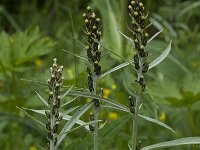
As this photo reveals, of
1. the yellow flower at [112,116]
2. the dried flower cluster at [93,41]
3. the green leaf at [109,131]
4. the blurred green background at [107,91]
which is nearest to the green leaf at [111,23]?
the blurred green background at [107,91]

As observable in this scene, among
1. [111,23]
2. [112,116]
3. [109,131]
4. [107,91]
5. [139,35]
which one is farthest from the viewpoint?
[111,23]

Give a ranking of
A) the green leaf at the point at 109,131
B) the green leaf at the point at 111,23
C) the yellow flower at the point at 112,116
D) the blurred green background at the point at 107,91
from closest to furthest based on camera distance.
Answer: the green leaf at the point at 109,131
the blurred green background at the point at 107,91
the yellow flower at the point at 112,116
the green leaf at the point at 111,23

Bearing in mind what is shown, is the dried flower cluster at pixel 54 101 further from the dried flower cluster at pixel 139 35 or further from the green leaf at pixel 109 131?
the green leaf at pixel 109 131

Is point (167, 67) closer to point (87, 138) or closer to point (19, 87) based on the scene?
point (19, 87)

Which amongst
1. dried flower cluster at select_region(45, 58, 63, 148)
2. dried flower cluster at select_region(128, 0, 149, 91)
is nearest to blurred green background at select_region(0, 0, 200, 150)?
dried flower cluster at select_region(45, 58, 63, 148)

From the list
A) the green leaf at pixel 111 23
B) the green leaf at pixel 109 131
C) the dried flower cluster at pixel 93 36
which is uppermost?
the green leaf at pixel 111 23

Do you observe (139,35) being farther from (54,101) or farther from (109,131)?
(109,131)

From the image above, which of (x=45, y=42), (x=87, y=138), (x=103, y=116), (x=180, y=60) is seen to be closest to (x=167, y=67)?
(x=180, y=60)

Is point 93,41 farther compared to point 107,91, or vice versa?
point 107,91

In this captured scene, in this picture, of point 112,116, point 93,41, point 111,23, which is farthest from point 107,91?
point 93,41
